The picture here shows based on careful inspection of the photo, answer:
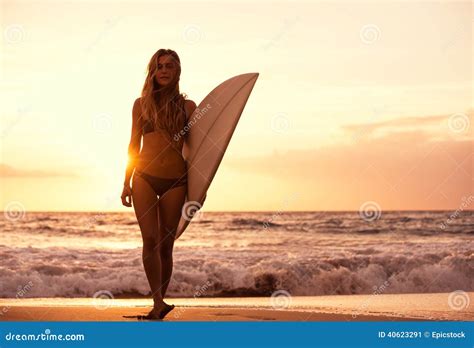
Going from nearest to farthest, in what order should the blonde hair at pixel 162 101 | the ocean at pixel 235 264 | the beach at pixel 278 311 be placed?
1. the blonde hair at pixel 162 101
2. the beach at pixel 278 311
3. the ocean at pixel 235 264

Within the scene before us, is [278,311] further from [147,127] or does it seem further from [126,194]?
[147,127]

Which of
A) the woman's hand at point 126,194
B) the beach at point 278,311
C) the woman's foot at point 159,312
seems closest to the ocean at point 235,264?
the beach at point 278,311

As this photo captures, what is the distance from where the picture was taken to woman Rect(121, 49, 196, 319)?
14.0 ft

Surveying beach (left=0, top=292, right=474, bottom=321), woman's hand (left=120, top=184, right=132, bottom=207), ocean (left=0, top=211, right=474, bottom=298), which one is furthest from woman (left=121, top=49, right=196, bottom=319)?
ocean (left=0, top=211, right=474, bottom=298)

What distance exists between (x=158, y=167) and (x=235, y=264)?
5.55 metres

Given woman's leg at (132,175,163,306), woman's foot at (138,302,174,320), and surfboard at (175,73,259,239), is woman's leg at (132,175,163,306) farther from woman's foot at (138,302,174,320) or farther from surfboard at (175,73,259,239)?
surfboard at (175,73,259,239)

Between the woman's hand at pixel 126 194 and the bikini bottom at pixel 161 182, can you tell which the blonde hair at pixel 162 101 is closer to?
the bikini bottom at pixel 161 182

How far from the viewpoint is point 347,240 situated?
49.9 feet

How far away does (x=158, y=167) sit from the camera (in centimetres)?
432

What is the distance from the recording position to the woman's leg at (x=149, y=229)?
14.0 ft

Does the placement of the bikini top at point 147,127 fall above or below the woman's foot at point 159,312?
above

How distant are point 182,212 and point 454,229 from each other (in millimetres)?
14611

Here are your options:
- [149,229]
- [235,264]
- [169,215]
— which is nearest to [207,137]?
[169,215]

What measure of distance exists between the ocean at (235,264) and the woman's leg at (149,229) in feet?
13.1
